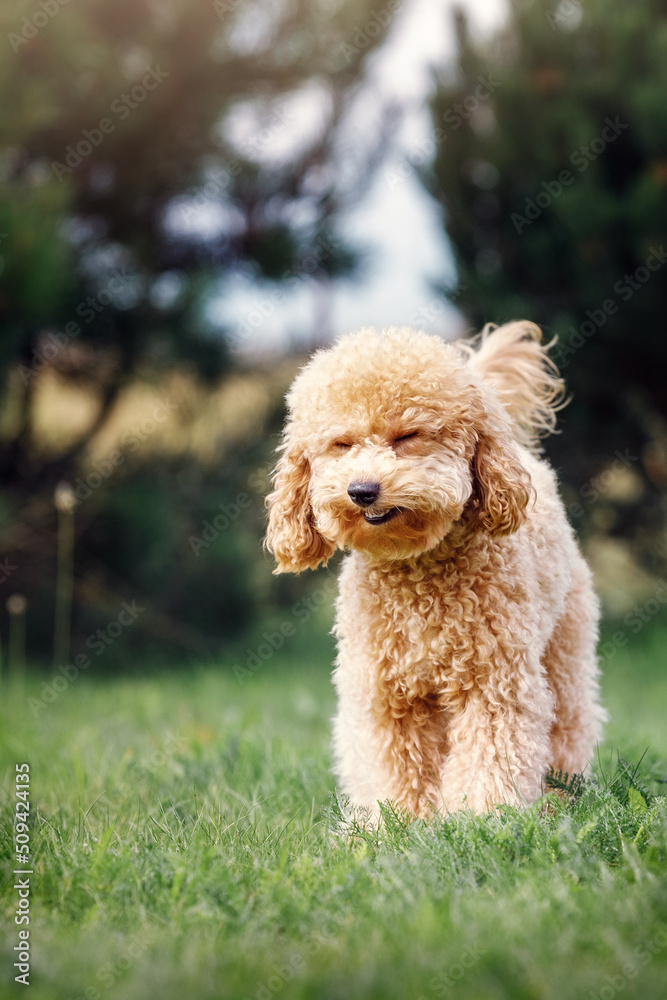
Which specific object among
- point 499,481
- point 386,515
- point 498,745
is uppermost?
point 499,481

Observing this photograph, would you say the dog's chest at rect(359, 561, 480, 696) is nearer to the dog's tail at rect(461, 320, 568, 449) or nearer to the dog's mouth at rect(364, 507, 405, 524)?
the dog's mouth at rect(364, 507, 405, 524)

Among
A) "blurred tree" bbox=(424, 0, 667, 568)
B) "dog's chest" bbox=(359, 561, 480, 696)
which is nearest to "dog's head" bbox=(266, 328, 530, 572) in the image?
"dog's chest" bbox=(359, 561, 480, 696)

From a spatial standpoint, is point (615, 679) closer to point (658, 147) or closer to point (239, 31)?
point (658, 147)

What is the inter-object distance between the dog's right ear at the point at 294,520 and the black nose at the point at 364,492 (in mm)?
444

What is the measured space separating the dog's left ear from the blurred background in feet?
13.6

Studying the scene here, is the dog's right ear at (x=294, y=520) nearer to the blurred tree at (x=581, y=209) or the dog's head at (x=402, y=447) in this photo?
the dog's head at (x=402, y=447)

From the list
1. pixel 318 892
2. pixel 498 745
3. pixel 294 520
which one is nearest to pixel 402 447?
pixel 294 520

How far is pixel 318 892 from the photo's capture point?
2.27m

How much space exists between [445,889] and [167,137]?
6564 mm

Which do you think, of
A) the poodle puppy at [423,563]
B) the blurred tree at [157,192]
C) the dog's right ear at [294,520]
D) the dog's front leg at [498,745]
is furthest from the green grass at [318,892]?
the blurred tree at [157,192]

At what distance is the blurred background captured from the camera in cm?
688

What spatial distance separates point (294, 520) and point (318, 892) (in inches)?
47.5

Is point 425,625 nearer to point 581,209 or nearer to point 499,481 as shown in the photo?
point 499,481

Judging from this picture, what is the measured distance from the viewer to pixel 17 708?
17.5 ft
